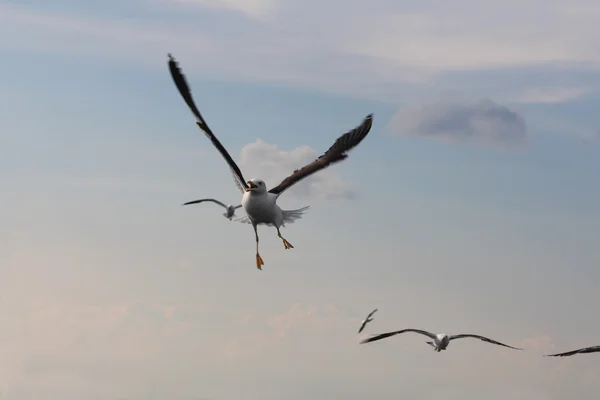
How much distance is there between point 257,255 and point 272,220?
238 centimetres

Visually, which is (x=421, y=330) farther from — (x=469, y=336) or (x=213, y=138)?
(x=213, y=138)

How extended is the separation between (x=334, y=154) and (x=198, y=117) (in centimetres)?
596

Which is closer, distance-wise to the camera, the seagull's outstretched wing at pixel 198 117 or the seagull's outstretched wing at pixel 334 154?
the seagull's outstretched wing at pixel 334 154

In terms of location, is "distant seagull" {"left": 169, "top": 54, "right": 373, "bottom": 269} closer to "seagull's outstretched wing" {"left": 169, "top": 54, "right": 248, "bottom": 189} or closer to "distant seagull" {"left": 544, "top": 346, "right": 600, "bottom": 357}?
"seagull's outstretched wing" {"left": 169, "top": 54, "right": 248, "bottom": 189}

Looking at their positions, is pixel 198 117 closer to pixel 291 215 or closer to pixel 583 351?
pixel 291 215

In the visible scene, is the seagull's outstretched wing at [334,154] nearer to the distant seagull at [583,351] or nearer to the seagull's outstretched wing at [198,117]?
the seagull's outstretched wing at [198,117]

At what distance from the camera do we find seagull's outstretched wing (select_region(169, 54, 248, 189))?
3600 cm

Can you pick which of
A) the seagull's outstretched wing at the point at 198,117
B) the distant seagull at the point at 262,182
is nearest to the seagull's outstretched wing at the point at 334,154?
the distant seagull at the point at 262,182

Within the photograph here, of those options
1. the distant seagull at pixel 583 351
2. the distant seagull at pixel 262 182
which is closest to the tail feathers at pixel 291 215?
the distant seagull at pixel 262 182

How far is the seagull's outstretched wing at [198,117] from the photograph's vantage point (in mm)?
36000

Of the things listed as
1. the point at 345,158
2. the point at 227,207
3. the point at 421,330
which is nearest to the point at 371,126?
the point at 345,158

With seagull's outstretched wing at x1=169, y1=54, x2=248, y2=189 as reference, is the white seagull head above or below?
below

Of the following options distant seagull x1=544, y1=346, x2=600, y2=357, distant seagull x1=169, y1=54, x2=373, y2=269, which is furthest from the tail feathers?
distant seagull x1=544, y1=346, x2=600, y2=357

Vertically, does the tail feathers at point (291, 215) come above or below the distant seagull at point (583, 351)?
above
